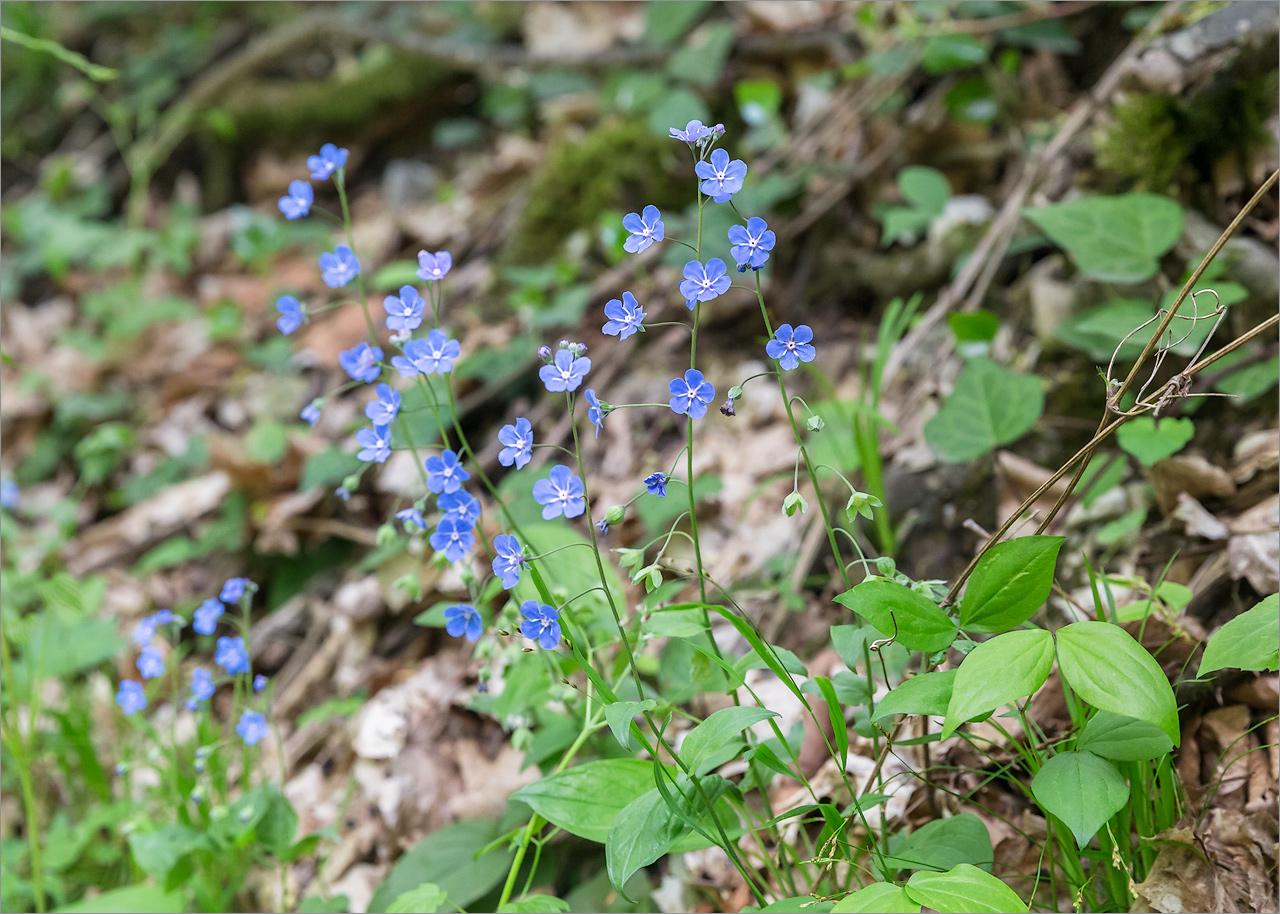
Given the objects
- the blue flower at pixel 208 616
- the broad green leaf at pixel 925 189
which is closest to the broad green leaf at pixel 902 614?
the blue flower at pixel 208 616

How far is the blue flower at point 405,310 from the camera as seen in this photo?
1.30 m

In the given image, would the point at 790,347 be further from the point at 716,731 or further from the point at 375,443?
the point at 375,443

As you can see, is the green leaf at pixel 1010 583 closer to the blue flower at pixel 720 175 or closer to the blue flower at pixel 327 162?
the blue flower at pixel 720 175

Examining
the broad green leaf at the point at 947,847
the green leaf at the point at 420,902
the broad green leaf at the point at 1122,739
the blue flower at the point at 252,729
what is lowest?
the broad green leaf at the point at 947,847

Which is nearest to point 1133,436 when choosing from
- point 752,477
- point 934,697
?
point 934,697

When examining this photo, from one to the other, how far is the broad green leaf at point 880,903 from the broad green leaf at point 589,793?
35cm

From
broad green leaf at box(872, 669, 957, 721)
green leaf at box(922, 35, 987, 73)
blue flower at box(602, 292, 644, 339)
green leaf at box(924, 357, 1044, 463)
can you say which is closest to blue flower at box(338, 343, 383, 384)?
blue flower at box(602, 292, 644, 339)

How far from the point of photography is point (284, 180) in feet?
16.3

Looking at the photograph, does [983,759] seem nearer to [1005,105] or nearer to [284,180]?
[1005,105]

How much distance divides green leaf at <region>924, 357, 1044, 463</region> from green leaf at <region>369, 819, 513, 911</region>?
1147 mm

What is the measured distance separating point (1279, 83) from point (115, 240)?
4921mm

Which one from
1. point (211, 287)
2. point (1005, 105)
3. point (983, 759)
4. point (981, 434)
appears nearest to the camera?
point (983, 759)

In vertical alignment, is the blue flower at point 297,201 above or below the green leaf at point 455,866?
above

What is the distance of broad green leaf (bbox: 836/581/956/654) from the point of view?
3.57ft
